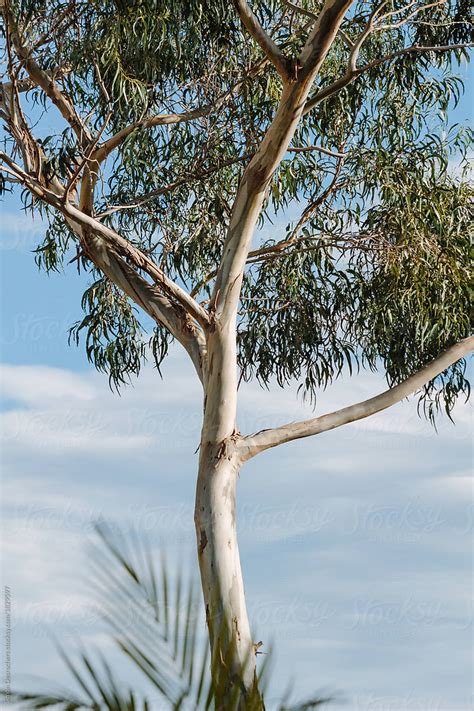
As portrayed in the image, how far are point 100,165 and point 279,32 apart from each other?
153cm

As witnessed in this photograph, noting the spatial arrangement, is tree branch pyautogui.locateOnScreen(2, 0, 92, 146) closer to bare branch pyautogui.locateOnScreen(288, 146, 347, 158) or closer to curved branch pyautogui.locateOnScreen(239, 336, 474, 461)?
bare branch pyautogui.locateOnScreen(288, 146, 347, 158)

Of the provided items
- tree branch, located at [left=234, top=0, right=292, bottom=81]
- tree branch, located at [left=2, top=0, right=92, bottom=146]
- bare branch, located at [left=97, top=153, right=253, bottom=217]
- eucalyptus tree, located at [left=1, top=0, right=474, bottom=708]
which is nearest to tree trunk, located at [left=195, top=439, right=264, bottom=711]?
eucalyptus tree, located at [left=1, top=0, right=474, bottom=708]

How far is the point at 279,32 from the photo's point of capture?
634cm

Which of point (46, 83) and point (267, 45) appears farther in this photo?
point (46, 83)

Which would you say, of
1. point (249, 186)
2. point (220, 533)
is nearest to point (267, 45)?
point (249, 186)

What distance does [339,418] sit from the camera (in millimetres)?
5340

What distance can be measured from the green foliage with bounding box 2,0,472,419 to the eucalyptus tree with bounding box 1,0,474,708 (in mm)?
12

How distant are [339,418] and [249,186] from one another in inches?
53.0

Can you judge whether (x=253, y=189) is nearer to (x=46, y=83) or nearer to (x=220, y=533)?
(x=46, y=83)

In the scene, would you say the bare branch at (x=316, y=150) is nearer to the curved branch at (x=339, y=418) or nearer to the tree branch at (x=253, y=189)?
the tree branch at (x=253, y=189)

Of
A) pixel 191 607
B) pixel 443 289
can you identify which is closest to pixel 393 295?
pixel 443 289

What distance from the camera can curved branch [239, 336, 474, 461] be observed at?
5.05m

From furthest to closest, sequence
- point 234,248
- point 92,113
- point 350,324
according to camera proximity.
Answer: point 350,324 < point 92,113 < point 234,248

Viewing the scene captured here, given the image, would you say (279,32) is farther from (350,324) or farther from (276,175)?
(350,324)
